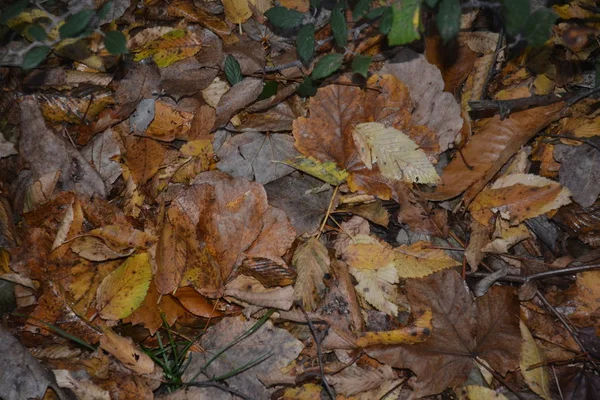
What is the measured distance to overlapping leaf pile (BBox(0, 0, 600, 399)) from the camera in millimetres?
2008

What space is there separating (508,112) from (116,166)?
1758 mm

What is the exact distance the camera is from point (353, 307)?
2092 mm

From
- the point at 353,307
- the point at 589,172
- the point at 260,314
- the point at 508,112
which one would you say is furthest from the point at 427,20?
the point at 260,314

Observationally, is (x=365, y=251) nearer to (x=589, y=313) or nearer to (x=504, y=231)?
(x=504, y=231)

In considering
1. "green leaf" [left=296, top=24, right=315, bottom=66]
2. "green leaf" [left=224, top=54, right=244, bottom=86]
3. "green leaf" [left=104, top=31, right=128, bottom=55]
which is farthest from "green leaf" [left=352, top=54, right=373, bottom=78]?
"green leaf" [left=104, top=31, right=128, bottom=55]

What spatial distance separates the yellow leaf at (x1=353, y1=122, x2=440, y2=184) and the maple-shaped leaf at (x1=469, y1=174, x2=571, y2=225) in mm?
251

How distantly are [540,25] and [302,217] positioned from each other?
1.15 m

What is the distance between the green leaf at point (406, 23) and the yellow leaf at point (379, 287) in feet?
2.93

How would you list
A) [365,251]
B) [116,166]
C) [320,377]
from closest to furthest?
1. [320,377]
2. [365,251]
3. [116,166]

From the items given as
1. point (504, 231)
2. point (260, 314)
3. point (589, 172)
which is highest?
point (589, 172)

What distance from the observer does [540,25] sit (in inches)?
73.5

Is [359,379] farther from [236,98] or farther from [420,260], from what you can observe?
[236,98]

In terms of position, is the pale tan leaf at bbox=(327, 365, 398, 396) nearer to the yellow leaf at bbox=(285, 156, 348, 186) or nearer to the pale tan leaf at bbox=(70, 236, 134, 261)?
the yellow leaf at bbox=(285, 156, 348, 186)

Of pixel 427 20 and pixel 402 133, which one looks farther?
pixel 427 20
